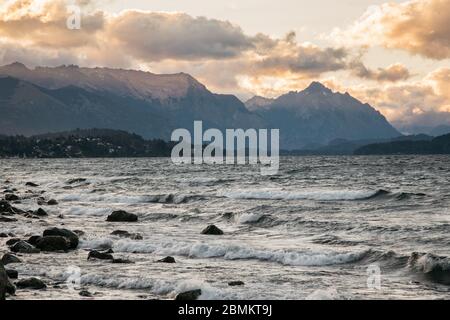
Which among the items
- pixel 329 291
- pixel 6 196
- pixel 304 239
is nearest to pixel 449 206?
pixel 304 239

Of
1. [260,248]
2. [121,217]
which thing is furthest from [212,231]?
[121,217]

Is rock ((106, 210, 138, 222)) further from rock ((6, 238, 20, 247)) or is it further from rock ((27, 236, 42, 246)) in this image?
rock ((27, 236, 42, 246))

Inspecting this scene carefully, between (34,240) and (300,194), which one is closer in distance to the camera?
(34,240)

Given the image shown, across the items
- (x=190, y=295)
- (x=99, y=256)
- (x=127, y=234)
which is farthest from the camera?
(x=127, y=234)

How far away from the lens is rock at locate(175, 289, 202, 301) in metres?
20.3

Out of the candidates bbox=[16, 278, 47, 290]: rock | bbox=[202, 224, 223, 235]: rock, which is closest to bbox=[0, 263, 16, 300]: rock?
bbox=[16, 278, 47, 290]: rock

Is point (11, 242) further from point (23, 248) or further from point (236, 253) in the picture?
point (236, 253)

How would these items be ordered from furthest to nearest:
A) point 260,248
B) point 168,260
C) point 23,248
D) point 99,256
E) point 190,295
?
1. point 260,248
2. point 23,248
3. point 99,256
4. point 168,260
5. point 190,295

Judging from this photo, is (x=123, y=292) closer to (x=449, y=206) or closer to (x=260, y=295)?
(x=260, y=295)

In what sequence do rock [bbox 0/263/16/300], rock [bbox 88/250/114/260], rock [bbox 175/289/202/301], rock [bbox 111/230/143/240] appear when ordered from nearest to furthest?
rock [bbox 0/263/16/300], rock [bbox 175/289/202/301], rock [bbox 88/250/114/260], rock [bbox 111/230/143/240]

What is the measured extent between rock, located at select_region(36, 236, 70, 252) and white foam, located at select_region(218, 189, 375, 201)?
3407cm

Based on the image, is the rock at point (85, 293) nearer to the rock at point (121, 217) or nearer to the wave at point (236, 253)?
the wave at point (236, 253)

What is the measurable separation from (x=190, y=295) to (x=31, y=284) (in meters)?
6.08

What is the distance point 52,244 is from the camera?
1241 inches
